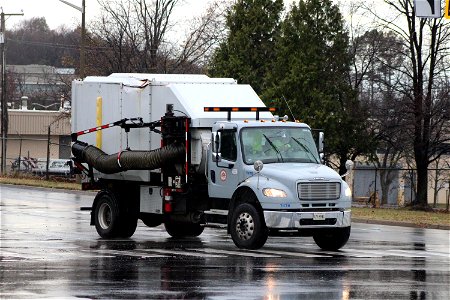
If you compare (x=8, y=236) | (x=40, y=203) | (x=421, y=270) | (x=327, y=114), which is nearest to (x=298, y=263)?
(x=421, y=270)

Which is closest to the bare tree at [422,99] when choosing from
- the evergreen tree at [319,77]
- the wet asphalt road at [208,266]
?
the evergreen tree at [319,77]

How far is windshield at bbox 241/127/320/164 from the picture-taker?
2161cm

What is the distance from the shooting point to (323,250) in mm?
21828

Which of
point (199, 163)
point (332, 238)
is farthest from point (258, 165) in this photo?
point (332, 238)

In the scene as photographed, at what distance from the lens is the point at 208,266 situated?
1770 cm

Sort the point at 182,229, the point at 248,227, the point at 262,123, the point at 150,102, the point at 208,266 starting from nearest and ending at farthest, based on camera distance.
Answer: the point at 208,266 → the point at 248,227 → the point at 262,123 → the point at 150,102 → the point at 182,229

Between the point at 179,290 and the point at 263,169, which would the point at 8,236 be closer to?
the point at 263,169

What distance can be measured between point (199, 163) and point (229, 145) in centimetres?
89

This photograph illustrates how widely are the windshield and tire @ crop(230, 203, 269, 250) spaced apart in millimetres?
1072

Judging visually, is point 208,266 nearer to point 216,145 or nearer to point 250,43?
point 216,145

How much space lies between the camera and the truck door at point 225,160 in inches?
854

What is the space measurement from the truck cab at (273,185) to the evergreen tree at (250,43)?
95.3 feet

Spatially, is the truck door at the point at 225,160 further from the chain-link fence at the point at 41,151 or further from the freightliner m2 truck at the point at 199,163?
the chain-link fence at the point at 41,151

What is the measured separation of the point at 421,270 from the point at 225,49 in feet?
116
